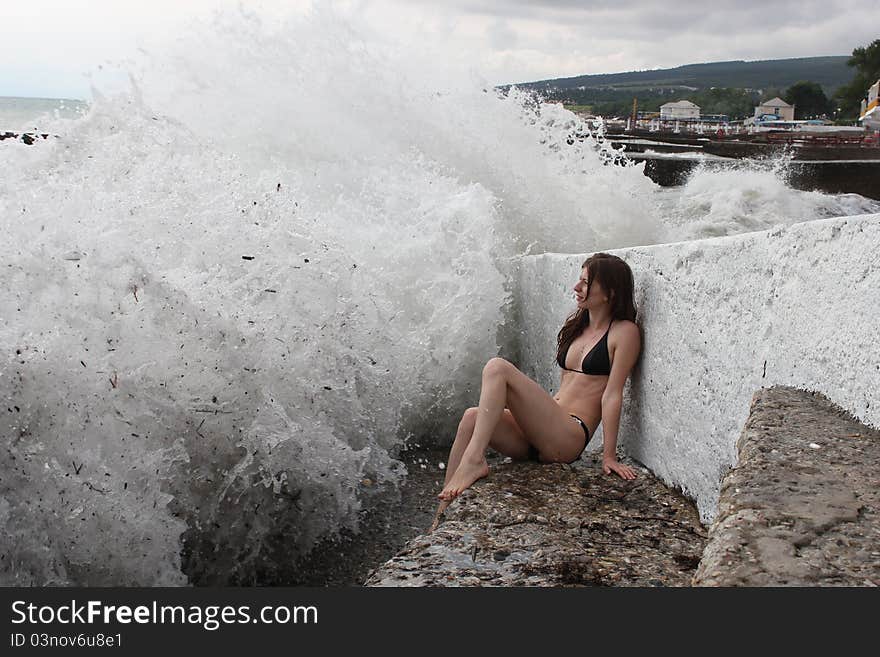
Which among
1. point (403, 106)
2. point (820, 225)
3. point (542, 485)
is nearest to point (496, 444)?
point (542, 485)

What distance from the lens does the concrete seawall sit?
7.06ft

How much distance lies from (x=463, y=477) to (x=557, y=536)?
0.67 metres

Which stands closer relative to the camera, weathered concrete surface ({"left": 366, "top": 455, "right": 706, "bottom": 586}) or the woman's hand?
weathered concrete surface ({"left": 366, "top": 455, "right": 706, "bottom": 586})

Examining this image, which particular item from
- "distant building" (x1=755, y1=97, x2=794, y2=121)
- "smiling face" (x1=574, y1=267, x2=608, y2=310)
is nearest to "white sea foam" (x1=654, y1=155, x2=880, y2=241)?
"smiling face" (x1=574, y1=267, x2=608, y2=310)

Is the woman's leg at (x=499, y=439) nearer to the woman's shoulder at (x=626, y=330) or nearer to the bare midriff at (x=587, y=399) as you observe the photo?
the bare midriff at (x=587, y=399)

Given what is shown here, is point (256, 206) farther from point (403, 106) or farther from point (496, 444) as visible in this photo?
point (403, 106)

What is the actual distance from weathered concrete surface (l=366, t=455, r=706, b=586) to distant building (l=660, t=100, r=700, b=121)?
168 ft

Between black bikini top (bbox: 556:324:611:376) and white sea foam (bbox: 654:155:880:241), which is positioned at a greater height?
white sea foam (bbox: 654:155:880:241)

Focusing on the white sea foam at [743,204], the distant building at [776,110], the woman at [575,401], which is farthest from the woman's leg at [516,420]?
the distant building at [776,110]

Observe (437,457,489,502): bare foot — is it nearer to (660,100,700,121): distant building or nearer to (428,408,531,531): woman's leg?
(428,408,531,531): woman's leg

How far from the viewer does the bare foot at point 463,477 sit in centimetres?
346

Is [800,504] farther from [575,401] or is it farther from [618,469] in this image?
[575,401]

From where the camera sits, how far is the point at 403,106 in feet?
29.6

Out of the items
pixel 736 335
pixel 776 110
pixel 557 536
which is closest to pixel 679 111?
pixel 776 110
